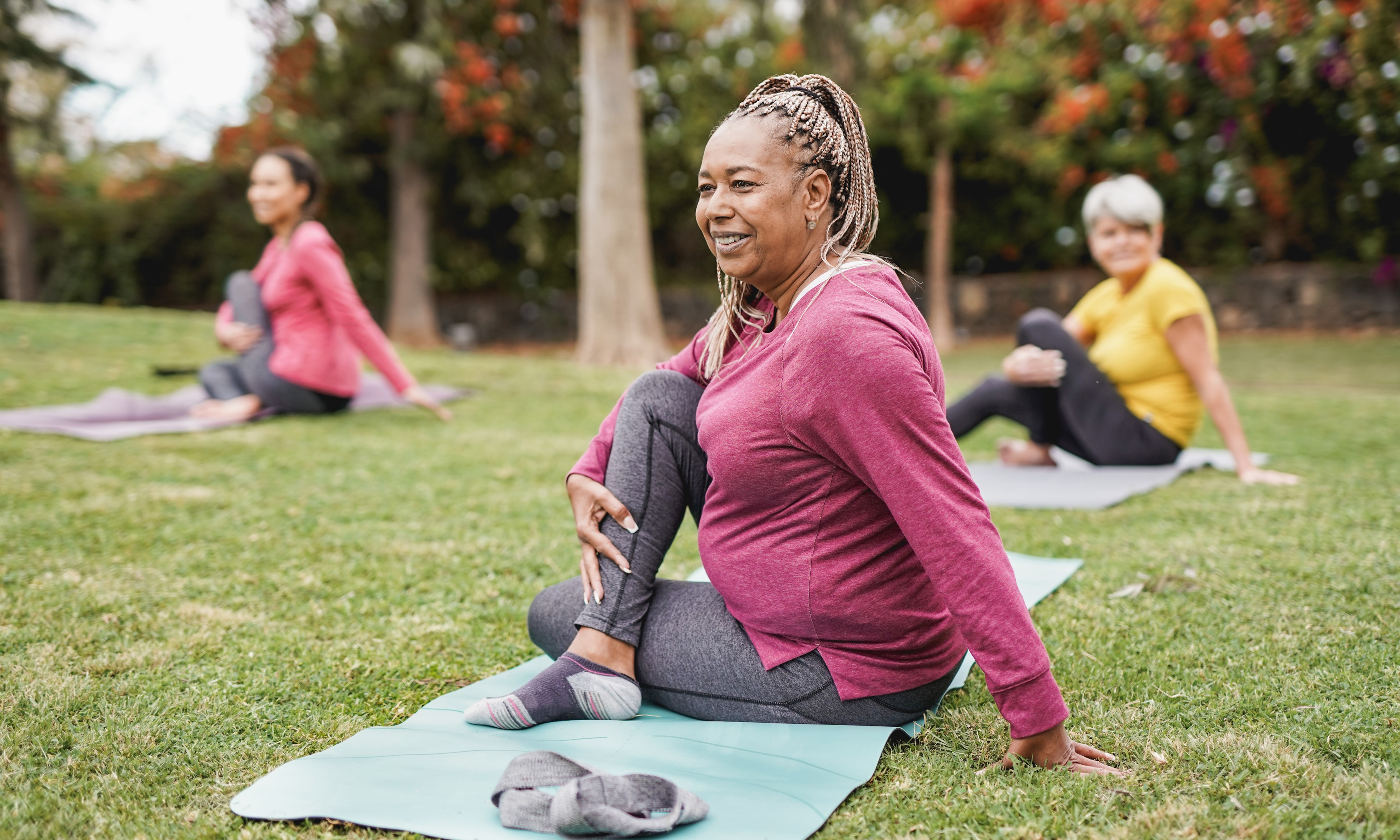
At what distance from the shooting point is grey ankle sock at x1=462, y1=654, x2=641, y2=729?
6.92ft

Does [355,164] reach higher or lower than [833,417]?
higher

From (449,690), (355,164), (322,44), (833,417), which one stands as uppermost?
(322,44)

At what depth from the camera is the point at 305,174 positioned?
5.96 meters

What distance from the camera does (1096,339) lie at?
5102mm

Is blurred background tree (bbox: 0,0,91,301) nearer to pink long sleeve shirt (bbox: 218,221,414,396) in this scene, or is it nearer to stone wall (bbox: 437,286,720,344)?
stone wall (bbox: 437,286,720,344)

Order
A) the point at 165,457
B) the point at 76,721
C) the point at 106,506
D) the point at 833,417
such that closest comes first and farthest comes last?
the point at 833,417, the point at 76,721, the point at 106,506, the point at 165,457

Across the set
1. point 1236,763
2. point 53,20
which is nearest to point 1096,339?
point 1236,763

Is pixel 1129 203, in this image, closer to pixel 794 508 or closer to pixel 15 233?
pixel 794 508

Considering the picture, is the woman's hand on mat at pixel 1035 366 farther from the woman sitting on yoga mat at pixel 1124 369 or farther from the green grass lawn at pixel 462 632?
the green grass lawn at pixel 462 632

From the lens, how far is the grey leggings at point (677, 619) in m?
2.04

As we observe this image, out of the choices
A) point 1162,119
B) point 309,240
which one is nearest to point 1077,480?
point 309,240

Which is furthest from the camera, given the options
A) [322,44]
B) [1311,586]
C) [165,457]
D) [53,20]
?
[53,20]

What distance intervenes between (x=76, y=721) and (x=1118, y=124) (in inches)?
620

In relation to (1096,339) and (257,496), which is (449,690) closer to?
(257,496)
